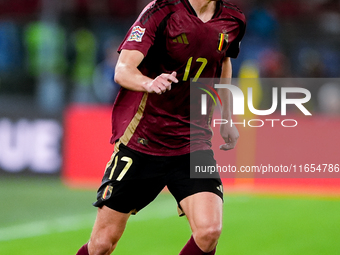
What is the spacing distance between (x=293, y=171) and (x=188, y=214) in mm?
6237

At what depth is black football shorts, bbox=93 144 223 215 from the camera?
4066 millimetres

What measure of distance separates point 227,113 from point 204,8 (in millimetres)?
830

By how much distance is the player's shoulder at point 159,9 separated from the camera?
154 inches

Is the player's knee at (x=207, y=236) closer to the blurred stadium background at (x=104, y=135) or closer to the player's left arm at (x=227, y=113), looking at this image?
the player's left arm at (x=227, y=113)

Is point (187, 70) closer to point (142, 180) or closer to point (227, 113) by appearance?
point (227, 113)

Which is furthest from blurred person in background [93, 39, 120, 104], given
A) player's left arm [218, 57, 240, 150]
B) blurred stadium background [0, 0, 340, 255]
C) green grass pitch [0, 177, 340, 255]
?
player's left arm [218, 57, 240, 150]

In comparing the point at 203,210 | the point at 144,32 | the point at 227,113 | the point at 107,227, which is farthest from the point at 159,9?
the point at 107,227

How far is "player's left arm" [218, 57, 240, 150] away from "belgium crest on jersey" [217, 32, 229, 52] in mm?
356

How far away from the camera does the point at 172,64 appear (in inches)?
158

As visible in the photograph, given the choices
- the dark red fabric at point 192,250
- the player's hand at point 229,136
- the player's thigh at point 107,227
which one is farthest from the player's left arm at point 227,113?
the player's thigh at point 107,227

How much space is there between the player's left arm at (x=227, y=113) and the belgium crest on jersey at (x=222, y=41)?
1.17 feet

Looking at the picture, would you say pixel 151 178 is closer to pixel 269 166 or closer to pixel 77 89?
pixel 269 166

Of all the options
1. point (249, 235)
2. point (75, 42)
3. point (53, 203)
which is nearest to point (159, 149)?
point (249, 235)

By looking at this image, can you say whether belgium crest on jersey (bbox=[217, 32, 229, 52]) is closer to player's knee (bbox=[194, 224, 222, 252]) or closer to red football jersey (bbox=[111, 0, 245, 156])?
red football jersey (bbox=[111, 0, 245, 156])
